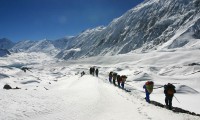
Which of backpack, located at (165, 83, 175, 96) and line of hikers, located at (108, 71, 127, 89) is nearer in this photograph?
backpack, located at (165, 83, 175, 96)

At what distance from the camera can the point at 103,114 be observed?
17.5 meters

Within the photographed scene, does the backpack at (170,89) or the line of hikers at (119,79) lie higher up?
the line of hikers at (119,79)

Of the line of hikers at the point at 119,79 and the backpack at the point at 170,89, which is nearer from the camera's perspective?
the backpack at the point at 170,89

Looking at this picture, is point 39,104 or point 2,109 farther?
point 39,104

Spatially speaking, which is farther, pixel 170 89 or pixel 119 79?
pixel 119 79

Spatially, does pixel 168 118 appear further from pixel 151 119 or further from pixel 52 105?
pixel 52 105

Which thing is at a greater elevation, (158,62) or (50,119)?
(158,62)

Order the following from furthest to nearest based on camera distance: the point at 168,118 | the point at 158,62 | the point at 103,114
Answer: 1. the point at 158,62
2. the point at 103,114
3. the point at 168,118

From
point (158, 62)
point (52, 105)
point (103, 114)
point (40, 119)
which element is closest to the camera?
point (40, 119)

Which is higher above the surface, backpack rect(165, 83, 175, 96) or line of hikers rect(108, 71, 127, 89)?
line of hikers rect(108, 71, 127, 89)

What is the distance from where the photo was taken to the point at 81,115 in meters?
17.0

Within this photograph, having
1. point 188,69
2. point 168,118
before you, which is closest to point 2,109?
point 168,118

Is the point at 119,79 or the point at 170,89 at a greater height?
the point at 119,79

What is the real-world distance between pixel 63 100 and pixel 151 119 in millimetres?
7972
